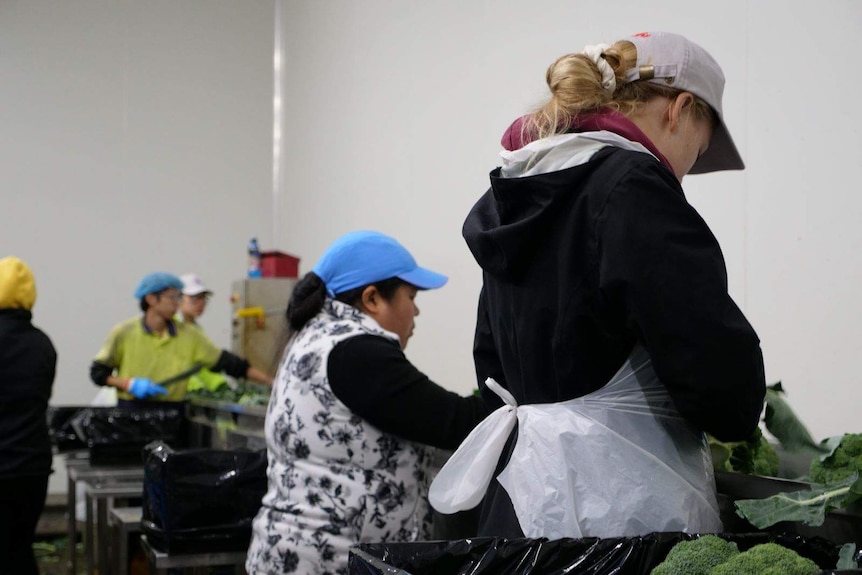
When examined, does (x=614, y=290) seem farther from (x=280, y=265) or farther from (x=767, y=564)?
(x=280, y=265)

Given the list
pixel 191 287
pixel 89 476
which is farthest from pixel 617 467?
pixel 191 287

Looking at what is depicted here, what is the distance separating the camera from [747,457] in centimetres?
173

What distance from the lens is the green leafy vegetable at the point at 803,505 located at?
4.23ft

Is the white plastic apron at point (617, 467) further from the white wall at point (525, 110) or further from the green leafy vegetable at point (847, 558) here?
the white wall at point (525, 110)

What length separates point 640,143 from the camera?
136 centimetres

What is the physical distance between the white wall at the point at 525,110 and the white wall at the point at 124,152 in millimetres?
1683

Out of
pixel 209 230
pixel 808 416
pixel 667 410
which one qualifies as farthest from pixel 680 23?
pixel 209 230

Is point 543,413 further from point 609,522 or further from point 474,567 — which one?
point 474,567

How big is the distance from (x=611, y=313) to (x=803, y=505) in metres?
0.37

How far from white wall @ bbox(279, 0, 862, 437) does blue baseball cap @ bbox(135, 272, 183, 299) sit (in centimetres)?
95

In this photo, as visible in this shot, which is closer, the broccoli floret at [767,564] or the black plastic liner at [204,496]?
the broccoli floret at [767,564]

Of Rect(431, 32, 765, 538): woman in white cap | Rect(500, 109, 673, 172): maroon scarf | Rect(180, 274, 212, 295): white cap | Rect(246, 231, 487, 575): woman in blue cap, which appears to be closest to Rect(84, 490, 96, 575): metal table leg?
Rect(180, 274, 212, 295): white cap

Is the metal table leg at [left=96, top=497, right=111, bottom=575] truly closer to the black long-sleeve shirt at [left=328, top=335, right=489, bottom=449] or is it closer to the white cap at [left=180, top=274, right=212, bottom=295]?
the white cap at [left=180, top=274, right=212, bottom=295]

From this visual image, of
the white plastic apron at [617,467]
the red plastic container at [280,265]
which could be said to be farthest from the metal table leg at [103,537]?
the white plastic apron at [617,467]
